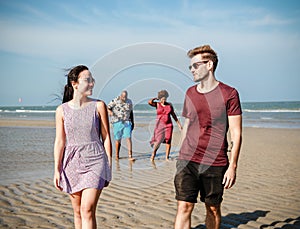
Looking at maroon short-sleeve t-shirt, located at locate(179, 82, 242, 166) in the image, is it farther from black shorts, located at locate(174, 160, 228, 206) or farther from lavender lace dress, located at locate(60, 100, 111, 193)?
lavender lace dress, located at locate(60, 100, 111, 193)

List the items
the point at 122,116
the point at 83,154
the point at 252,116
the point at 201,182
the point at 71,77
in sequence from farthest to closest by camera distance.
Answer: the point at 252,116, the point at 122,116, the point at 201,182, the point at 71,77, the point at 83,154

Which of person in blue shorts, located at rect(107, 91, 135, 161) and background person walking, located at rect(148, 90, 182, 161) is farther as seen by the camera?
person in blue shorts, located at rect(107, 91, 135, 161)

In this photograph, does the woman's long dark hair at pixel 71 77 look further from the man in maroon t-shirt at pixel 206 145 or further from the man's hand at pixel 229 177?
the man's hand at pixel 229 177

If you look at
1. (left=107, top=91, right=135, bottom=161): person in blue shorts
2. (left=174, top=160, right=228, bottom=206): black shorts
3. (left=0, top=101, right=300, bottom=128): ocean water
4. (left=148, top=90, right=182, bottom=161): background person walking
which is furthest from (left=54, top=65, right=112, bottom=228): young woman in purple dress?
(left=107, top=91, right=135, bottom=161): person in blue shorts

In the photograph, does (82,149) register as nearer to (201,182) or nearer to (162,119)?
(201,182)

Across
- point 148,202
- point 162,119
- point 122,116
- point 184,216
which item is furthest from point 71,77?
point 162,119

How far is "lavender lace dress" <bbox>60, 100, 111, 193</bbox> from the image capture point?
3398mm

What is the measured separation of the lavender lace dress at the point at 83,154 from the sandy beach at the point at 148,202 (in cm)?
144

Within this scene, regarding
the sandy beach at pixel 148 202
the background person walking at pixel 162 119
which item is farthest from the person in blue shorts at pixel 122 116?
the sandy beach at pixel 148 202

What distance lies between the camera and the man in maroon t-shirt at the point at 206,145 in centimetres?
354

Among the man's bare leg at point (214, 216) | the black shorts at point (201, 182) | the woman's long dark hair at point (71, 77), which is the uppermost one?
the woman's long dark hair at point (71, 77)

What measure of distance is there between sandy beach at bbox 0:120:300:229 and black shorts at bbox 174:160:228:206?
1236mm

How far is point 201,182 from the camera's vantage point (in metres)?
3.70

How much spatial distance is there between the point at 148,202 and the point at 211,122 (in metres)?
2.70
